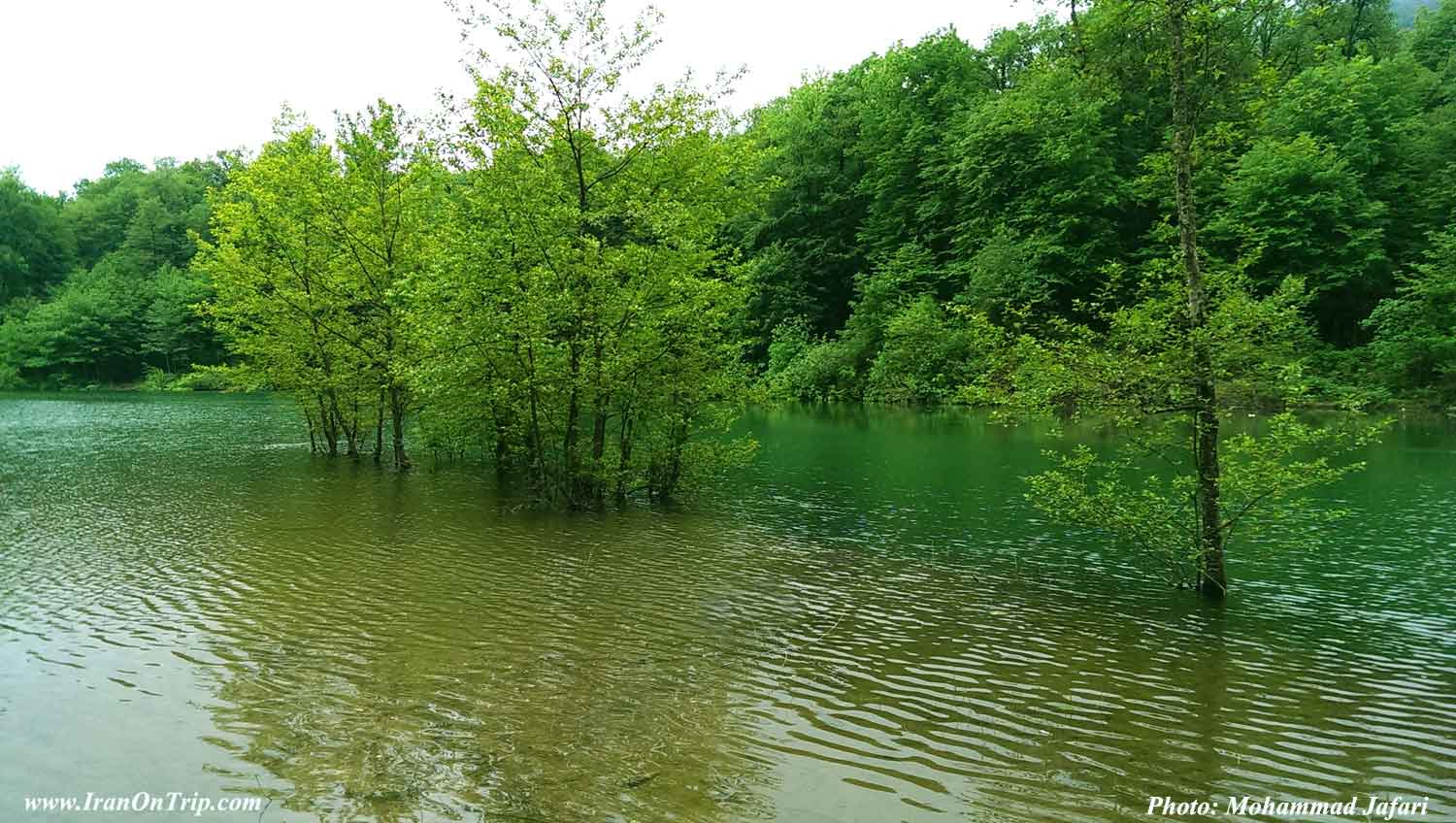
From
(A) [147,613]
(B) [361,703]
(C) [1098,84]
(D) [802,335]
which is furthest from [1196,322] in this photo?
(D) [802,335]

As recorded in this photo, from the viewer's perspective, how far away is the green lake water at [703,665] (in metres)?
6.12

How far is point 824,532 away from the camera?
1647 centimetres

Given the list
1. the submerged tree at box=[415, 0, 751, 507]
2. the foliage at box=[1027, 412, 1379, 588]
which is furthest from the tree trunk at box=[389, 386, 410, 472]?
the foliage at box=[1027, 412, 1379, 588]

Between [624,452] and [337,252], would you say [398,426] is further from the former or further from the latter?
[624,452]

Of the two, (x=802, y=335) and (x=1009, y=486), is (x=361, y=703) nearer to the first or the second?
(x=1009, y=486)

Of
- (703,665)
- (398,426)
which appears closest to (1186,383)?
(703,665)

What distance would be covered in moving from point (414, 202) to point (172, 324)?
76277mm

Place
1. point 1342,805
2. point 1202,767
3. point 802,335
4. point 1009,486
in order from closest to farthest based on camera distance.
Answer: point 1342,805 → point 1202,767 → point 1009,486 → point 802,335

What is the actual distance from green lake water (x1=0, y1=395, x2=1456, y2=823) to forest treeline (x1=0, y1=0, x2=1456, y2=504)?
3522 millimetres

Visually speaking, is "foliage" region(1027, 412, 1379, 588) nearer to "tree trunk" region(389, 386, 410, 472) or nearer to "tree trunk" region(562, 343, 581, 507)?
"tree trunk" region(562, 343, 581, 507)

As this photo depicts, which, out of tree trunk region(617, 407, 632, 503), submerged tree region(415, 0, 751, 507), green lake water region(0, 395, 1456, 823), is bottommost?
green lake water region(0, 395, 1456, 823)

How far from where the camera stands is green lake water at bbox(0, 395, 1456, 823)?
612cm

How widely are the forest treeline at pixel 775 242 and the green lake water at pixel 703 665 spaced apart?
3.52 metres

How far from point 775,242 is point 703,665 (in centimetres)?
6488
